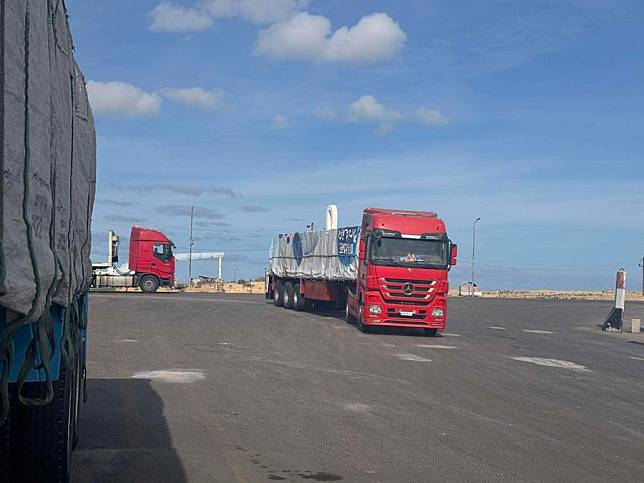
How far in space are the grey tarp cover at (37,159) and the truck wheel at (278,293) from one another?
33.3 m

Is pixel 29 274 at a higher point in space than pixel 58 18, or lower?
lower

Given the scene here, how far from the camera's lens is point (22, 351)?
435cm

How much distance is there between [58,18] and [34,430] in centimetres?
255

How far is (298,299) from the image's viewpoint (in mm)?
36562

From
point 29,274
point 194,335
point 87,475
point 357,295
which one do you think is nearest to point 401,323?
point 357,295

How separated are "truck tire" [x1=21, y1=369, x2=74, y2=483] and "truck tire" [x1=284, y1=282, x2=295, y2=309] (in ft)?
104

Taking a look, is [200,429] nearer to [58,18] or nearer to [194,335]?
[58,18]

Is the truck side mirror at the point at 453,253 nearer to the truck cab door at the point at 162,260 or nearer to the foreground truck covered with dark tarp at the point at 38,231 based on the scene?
the foreground truck covered with dark tarp at the point at 38,231

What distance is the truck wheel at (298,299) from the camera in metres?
36.3

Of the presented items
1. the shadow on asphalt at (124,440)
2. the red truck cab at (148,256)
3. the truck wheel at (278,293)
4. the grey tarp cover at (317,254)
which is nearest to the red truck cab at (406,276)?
the grey tarp cover at (317,254)

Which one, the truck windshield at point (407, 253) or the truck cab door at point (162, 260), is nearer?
the truck windshield at point (407, 253)

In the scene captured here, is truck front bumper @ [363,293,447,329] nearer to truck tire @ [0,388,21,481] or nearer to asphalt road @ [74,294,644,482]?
asphalt road @ [74,294,644,482]

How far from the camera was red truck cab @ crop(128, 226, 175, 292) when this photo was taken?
52969 millimetres

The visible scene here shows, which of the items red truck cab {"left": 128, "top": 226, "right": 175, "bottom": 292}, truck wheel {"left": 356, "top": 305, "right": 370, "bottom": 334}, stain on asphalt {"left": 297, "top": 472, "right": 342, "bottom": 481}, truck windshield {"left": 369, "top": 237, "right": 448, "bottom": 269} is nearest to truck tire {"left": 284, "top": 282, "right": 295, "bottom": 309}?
truck wheel {"left": 356, "top": 305, "right": 370, "bottom": 334}
